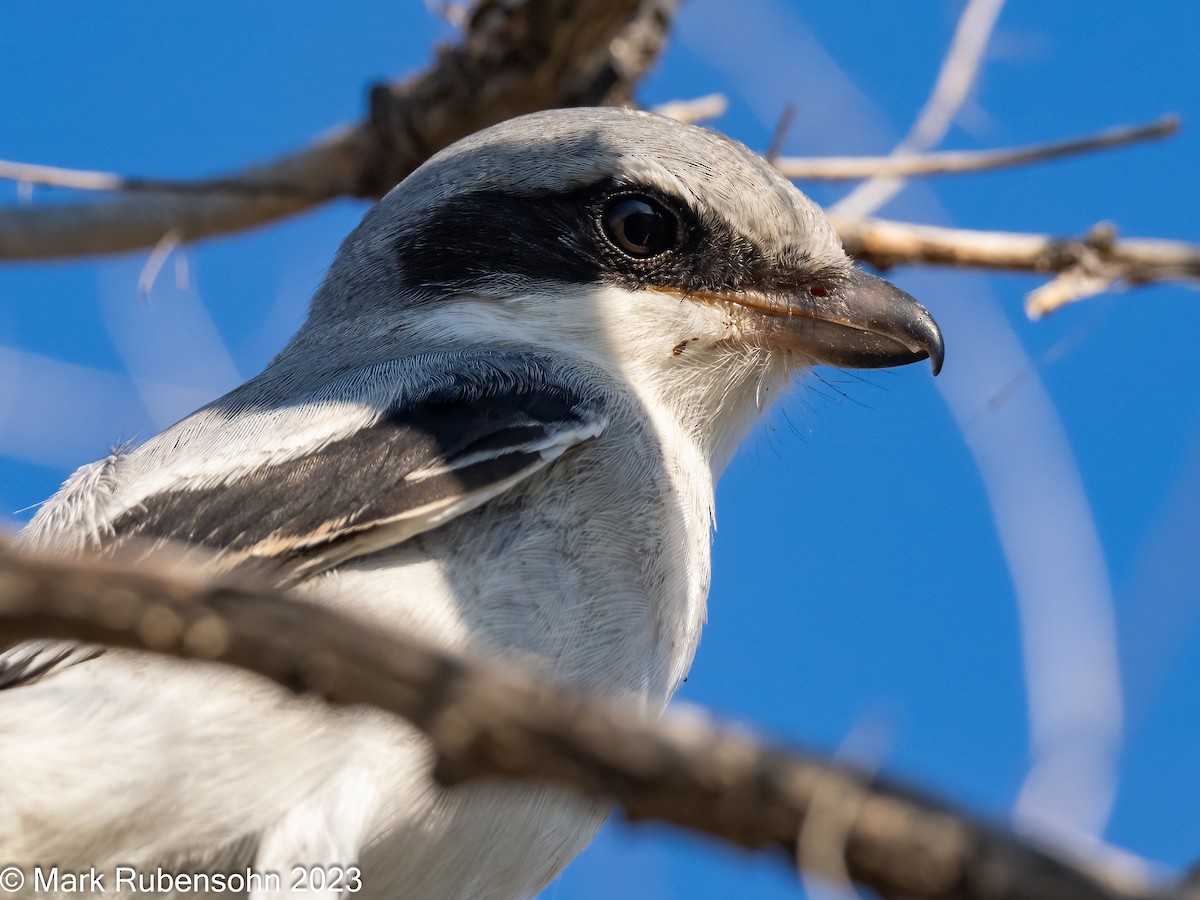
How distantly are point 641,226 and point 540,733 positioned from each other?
2954 millimetres

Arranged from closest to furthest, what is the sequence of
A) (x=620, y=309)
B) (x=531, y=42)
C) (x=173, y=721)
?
(x=173, y=721) → (x=620, y=309) → (x=531, y=42)

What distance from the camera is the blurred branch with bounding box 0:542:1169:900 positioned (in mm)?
1117

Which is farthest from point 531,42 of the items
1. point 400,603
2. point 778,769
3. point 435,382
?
point 778,769

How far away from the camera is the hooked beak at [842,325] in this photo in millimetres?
4074

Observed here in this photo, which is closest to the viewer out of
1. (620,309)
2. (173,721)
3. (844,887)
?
(844,887)

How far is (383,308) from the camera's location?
4176 mm

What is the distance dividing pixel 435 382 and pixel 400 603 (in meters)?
0.68

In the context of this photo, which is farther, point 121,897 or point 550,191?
point 550,191

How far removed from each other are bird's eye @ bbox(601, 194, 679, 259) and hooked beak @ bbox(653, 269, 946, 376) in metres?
0.20

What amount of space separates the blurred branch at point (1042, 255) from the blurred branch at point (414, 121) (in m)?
1.03

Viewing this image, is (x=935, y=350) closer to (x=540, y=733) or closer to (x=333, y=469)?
(x=333, y=469)

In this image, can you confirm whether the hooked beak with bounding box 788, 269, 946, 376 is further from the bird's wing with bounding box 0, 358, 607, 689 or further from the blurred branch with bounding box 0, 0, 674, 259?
the blurred branch with bounding box 0, 0, 674, 259

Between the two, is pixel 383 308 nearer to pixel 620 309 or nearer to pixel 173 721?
pixel 620 309

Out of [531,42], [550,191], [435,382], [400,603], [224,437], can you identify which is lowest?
[400,603]
